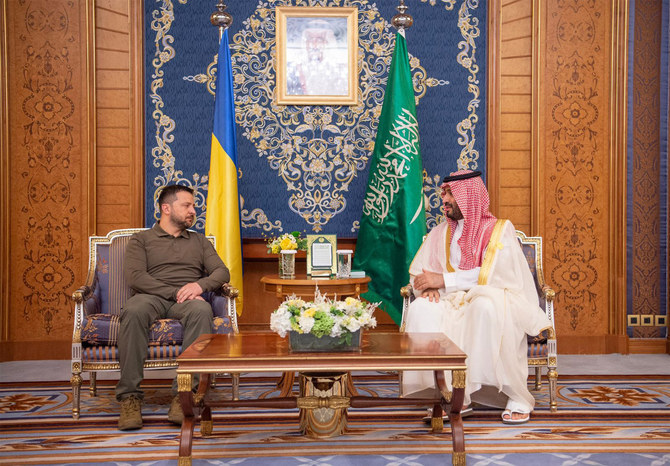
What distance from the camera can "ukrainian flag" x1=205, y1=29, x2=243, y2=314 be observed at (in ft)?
15.3

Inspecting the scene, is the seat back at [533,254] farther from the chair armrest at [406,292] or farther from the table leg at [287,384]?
the table leg at [287,384]

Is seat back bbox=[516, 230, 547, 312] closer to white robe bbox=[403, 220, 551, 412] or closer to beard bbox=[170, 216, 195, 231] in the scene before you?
white robe bbox=[403, 220, 551, 412]

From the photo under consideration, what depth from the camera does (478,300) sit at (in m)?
3.40

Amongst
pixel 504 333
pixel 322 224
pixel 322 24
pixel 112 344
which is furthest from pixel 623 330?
pixel 112 344

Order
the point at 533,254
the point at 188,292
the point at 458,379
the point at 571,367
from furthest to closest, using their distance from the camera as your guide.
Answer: the point at 571,367, the point at 533,254, the point at 188,292, the point at 458,379

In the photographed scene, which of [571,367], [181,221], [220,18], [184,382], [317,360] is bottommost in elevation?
[571,367]

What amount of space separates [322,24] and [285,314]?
329 centimetres

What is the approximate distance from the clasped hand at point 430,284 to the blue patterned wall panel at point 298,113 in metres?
1.56

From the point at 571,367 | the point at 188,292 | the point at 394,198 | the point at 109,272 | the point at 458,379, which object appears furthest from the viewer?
the point at 394,198

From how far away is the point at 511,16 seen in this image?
520 cm

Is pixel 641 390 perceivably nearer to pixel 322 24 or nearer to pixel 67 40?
pixel 322 24

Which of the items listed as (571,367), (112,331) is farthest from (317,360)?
(571,367)

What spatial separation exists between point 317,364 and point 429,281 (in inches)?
52.1

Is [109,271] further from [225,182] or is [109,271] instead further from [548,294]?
[548,294]
